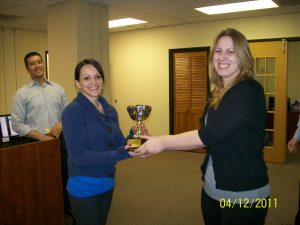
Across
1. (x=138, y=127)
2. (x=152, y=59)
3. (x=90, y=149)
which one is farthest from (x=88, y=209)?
(x=152, y=59)

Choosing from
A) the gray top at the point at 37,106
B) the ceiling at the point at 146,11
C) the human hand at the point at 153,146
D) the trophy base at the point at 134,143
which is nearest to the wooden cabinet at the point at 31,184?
the gray top at the point at 37,106

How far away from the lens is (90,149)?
164 cm

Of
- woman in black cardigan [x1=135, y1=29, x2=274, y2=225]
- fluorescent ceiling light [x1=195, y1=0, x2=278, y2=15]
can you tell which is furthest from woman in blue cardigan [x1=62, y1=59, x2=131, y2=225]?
fluorescent ceiling light [x1=195, y1=0, x2=278, y2=15]

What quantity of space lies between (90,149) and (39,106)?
1.71m

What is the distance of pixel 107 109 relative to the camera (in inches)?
72.8

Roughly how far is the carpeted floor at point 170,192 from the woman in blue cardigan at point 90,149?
1521 millimetres

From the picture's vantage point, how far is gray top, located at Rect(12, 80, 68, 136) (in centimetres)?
307

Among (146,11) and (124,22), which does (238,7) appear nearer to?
(146,11)

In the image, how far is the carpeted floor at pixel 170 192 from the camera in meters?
3.17

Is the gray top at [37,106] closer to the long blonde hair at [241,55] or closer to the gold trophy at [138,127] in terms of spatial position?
the gold trophy at [138,127]

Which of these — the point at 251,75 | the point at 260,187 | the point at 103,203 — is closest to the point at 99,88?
the point at 103,203

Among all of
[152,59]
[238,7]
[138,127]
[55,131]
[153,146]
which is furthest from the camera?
[152,59]

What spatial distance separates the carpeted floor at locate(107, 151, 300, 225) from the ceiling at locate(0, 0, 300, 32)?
2.55 meters

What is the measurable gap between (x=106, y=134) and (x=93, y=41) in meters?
2.96
